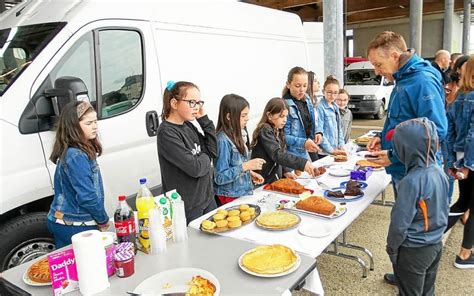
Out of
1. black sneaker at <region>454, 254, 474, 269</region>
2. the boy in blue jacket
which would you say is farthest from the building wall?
the boy in blue jacket

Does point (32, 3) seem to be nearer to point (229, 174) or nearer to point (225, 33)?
point (225, 33)

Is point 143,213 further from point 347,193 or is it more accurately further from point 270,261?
point 347,193

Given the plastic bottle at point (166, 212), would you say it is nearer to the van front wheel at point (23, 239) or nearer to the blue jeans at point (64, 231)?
the blue jeans at point (64, 231)

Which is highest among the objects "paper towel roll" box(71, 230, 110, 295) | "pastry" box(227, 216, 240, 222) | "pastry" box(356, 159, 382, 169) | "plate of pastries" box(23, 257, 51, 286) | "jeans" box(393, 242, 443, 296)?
"paper towel roll" box(71, 230, 110, 295)

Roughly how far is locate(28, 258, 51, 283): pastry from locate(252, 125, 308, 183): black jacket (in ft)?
5.72

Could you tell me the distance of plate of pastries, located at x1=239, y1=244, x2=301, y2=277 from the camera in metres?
1.49

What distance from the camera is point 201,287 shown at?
1369mm

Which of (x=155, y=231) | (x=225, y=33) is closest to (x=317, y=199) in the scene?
(x=155, y=231)

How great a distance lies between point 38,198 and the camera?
2559 millimetres

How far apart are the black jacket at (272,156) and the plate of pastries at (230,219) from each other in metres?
0.71

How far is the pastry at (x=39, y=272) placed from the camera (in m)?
1.54

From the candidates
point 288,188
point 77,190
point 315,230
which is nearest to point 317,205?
point 315,230

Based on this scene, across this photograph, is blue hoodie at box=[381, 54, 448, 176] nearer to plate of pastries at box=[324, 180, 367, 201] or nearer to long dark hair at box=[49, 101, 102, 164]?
plate of pastries at box=[324, 180, 367, 201]

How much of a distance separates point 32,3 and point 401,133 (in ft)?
9.84
